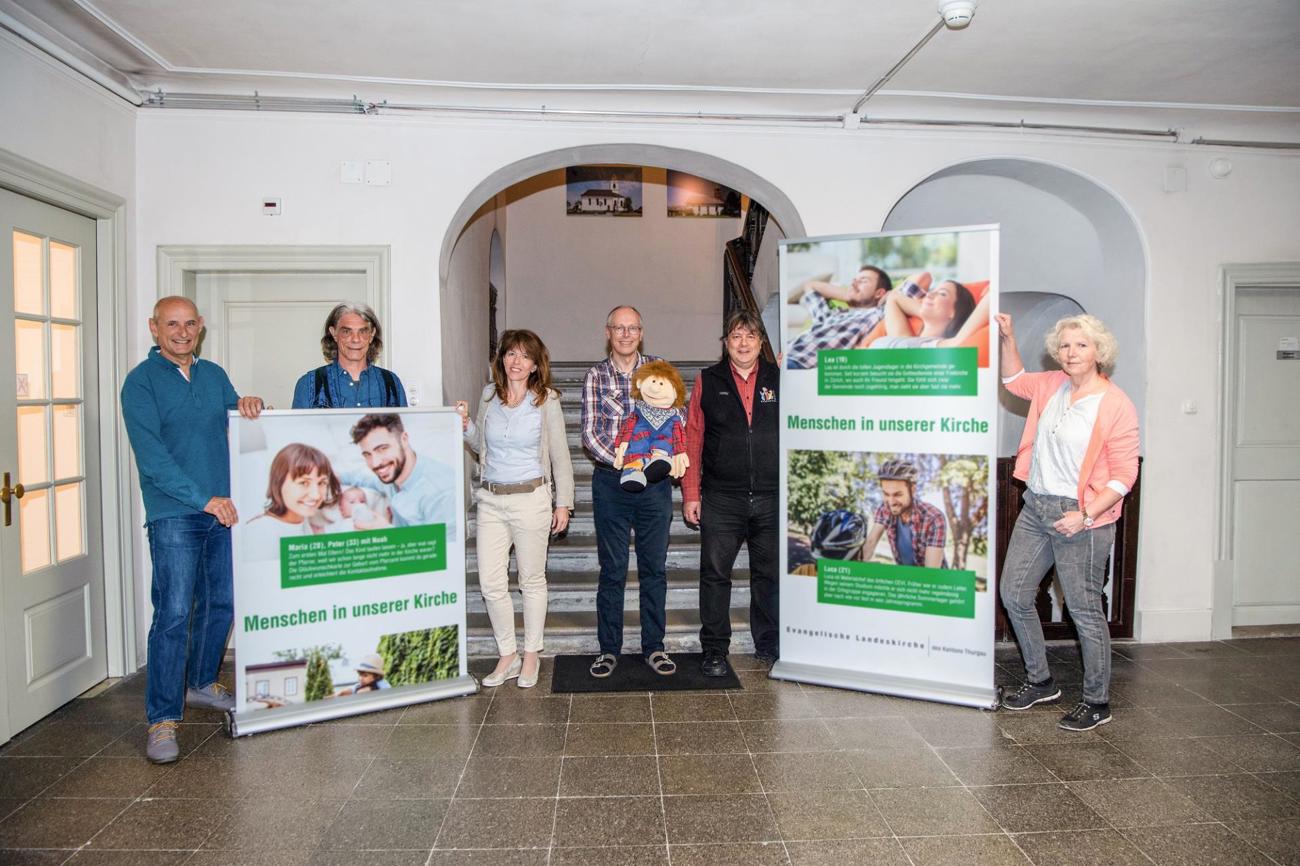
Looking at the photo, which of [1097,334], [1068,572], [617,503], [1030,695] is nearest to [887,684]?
[1030,695]

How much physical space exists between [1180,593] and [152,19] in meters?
5.72

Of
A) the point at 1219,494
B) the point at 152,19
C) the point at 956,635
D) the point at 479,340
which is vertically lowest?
the point at 956,635

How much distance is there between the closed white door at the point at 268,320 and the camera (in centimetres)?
412

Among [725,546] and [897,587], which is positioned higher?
[725,546]

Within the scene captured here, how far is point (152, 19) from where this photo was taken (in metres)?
3.18

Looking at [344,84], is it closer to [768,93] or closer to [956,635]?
[768,93]

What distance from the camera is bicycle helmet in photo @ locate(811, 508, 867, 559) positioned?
139 inches

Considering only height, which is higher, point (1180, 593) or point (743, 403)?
point (743, 403)

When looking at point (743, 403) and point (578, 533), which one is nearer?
point (743, 403)

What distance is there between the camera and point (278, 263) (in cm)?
402

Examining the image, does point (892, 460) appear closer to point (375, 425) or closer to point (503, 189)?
point (375, 425)

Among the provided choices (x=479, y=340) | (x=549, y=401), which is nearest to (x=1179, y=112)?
(x=549, y=401)

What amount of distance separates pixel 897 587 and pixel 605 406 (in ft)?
4.93

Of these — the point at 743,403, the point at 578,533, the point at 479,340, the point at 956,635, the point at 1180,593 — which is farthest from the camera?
the point at 479,340
